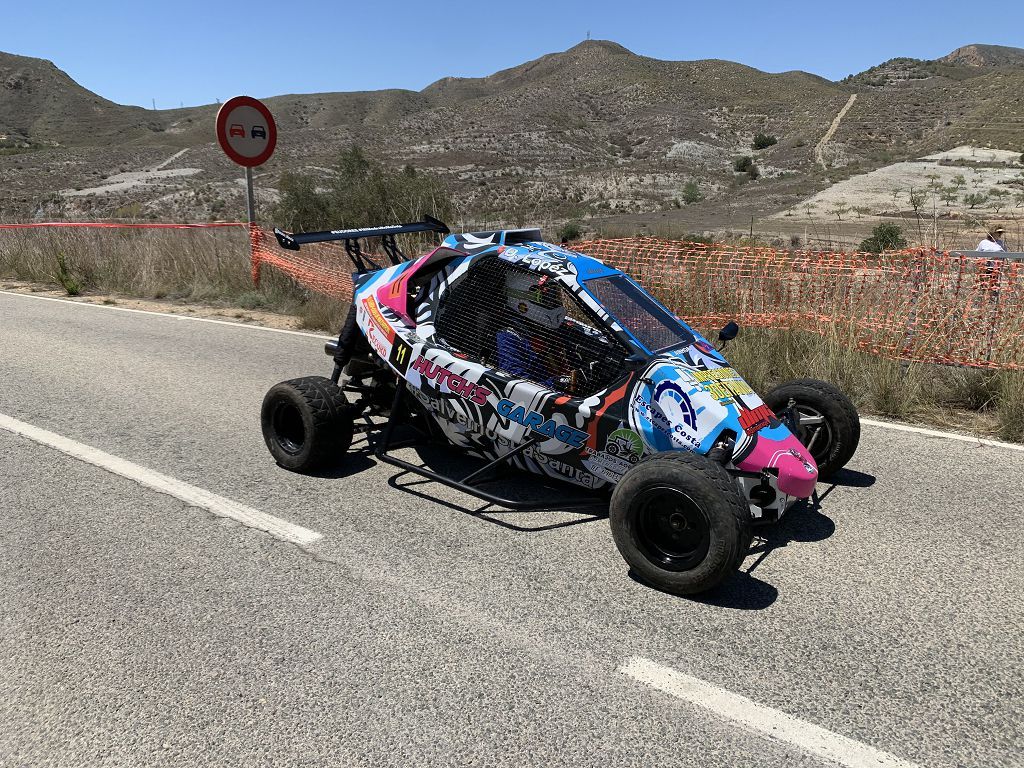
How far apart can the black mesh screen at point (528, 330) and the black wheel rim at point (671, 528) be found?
0.77 metres

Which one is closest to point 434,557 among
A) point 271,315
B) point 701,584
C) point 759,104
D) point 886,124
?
point 701,584

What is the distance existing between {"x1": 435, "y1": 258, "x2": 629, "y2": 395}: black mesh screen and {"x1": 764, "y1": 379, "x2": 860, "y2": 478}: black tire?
1422 millimetres

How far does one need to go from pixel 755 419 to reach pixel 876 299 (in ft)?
15.8

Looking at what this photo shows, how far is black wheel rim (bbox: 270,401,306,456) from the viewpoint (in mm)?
5352

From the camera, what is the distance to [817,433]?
488cm

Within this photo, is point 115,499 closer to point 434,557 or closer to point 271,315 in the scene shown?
point 434,557

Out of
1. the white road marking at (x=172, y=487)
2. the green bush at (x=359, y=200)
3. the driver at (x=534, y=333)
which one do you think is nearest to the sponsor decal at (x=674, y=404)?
the driver at (x=534, y=333)

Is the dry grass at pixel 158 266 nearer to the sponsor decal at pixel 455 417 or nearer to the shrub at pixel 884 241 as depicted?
the sponsor decal at pixel 455 417

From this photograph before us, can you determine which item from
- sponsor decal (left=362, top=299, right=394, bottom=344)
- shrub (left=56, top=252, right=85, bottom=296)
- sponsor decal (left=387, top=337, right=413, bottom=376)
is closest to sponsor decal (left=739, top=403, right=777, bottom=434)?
sponsor decal (left=387, top=337, right=413, bottom=376)

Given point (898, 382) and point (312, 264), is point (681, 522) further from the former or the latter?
point (312, 264)

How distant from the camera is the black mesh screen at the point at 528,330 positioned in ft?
14.1

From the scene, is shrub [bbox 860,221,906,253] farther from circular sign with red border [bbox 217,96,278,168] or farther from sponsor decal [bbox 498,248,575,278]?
sponsor decal [bbox 498,248,575,278]

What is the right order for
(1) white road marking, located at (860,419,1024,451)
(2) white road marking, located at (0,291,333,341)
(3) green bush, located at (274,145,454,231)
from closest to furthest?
(1) white road marking, located at (860,419,1024,451), (2) white road marking, located at (0,291,333,341), (3) green bush, located at (274,145,454,231)

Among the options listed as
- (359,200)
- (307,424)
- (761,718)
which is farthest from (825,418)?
(359,200)
